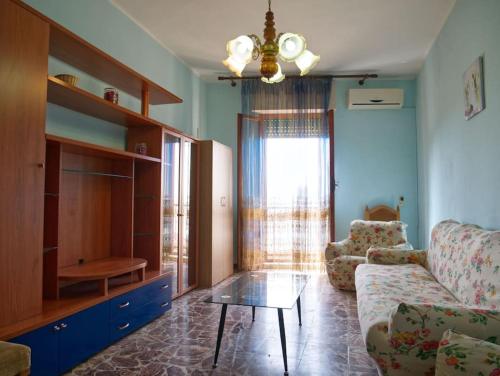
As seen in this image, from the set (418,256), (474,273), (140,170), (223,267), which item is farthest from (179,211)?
(474,273)

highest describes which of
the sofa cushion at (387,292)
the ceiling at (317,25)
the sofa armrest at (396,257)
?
the ceiling at (317,25)

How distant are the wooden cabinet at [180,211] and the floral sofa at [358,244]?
162 centimetres

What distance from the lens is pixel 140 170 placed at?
3.40 metres

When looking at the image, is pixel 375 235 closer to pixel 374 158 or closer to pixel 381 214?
pixel 381 214

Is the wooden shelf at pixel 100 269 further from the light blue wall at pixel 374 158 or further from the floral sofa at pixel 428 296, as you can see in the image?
the light blue wall at pixel 374 158

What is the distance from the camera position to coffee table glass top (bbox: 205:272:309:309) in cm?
229

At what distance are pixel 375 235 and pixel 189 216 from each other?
86.7 inches

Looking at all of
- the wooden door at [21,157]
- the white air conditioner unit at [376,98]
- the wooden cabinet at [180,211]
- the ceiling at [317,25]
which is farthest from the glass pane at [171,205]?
the white air conditioner unit at [376,98]

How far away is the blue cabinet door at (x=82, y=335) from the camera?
207 centimetres

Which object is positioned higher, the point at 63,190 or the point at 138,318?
the point at 63,190

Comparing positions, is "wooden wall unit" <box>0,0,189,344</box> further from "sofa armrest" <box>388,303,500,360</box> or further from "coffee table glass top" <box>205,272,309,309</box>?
"sofa armrest" <box>388,303,500,360</box>

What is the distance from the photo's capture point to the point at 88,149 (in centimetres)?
256

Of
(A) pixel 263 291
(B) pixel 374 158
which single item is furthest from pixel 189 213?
(B) pixel 374 158

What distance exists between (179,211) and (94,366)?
1.81m
